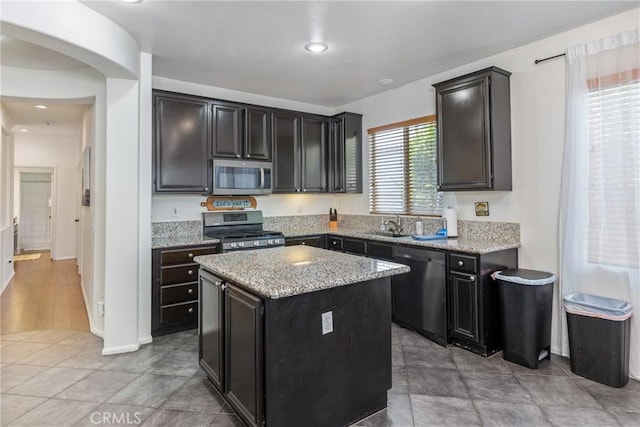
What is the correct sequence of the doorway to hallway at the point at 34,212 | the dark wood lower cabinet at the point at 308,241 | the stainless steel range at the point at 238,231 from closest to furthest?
the stainless steel range at the point at 238,231 < the dark wood lower cabinet at the point at 308,241 < the doorway to hallway at the point at 34,212

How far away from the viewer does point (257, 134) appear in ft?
14.0

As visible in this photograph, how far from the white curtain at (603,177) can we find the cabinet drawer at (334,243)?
2249mm

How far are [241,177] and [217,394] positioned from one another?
240 cm

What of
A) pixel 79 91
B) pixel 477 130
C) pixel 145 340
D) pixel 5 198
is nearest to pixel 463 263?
pixel 477 130

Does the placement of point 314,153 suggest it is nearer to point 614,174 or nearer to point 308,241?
point 308,241

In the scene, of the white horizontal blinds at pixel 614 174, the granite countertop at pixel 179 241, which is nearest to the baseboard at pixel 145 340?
the granite countertop at pixel 179 241

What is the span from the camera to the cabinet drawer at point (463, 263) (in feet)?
9.75

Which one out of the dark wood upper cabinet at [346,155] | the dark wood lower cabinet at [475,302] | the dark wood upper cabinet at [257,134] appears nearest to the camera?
the dark wood lower cabinet at [475,302]

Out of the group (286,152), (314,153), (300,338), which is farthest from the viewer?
(314,153)

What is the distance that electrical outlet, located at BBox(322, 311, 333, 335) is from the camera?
1.94 meters

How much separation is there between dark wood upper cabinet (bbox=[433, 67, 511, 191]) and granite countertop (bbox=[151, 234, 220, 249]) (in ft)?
8.09

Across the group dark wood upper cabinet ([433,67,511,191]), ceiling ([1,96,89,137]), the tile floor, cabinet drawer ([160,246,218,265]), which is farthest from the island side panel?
ceiling ([1,96,89,137])

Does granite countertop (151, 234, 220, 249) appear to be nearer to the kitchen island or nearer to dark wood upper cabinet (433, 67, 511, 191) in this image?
the kitchen island

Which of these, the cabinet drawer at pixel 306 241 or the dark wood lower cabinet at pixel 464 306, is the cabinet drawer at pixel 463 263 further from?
the cabinet drawer at pixel 306 241
